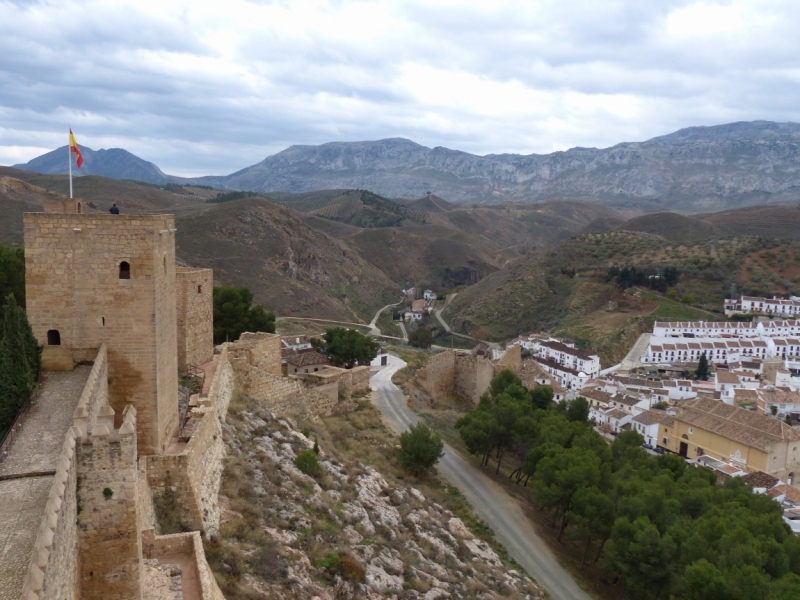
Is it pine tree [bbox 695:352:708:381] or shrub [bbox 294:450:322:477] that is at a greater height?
shrub [bbox 294:450:322:477]

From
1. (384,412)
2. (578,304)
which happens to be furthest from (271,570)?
(578,304)

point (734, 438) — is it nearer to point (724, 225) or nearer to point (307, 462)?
point (307, 462)

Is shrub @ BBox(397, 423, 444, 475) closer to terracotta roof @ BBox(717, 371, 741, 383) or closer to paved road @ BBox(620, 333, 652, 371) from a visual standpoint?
terracotta roof @ BBox(717, 371, 741, 383)

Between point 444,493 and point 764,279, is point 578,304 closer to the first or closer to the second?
point 764,279

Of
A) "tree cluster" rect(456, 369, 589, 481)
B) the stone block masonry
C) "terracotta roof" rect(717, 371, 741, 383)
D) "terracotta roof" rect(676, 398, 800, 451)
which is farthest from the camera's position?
"terracotta roof" rect(717, 371, 741, 383)

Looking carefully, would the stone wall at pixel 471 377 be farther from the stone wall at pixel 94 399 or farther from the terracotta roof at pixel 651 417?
the stone wall at pixel 94 399

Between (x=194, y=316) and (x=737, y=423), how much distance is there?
103 ft

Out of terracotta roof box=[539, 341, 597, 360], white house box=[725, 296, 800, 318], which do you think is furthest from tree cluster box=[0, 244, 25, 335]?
white house box=[725, 296, 800, 318]

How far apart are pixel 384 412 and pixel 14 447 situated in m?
15.9

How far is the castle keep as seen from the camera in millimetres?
6316

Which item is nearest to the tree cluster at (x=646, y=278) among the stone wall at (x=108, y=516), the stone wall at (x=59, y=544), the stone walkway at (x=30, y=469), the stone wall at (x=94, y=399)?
the stone wall at (x=94, y=399)

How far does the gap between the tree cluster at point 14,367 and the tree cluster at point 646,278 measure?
63.2 metres

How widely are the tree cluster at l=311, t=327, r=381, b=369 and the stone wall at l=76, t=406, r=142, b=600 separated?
21028mm

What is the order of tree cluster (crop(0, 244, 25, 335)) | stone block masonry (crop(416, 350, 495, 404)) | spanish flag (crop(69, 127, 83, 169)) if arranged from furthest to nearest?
stone block masonry (crop(416, 350, 495, 404))
tree cluster (crop(0, 244, 25, 335))
spanish flag (crop(69, 127, 83, 169))
